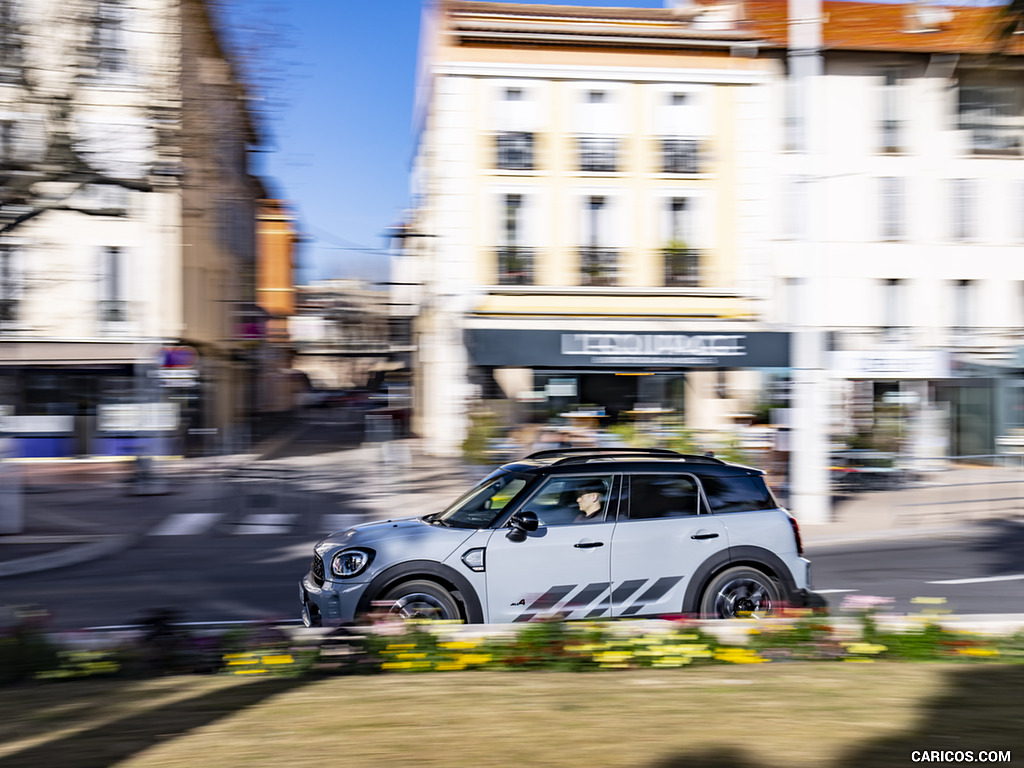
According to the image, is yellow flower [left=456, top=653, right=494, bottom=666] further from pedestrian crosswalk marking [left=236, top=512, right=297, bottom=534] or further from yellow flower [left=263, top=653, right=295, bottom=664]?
pedestrian crosswalk marking [left=236, top=512, right=297, bottom=534]

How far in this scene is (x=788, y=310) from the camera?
25.1 meters

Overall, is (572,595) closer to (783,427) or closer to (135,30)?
(135,30)

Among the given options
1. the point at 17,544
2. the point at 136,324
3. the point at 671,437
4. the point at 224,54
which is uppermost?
the point at 224,54

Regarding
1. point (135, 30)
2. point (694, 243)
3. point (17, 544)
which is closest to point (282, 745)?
point (135, 30)

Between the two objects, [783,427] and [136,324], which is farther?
[136,324]

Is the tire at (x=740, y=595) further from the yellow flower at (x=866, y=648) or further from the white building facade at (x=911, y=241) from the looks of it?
the white building facade at (x=911, y=241)

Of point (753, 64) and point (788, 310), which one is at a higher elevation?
point (753, 64)

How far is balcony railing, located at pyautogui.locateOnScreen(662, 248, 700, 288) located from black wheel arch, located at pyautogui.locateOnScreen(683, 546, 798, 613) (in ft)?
55.5

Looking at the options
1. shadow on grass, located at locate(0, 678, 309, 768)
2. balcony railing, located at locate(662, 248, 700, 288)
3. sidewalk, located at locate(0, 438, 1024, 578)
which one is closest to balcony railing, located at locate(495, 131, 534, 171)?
balcony railing, located at locate(662, 248, 700, 288)

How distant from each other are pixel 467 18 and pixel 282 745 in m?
23.0

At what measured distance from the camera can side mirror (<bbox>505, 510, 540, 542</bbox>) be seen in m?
6.89

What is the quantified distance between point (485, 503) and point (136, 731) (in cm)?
359

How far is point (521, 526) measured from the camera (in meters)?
6.90

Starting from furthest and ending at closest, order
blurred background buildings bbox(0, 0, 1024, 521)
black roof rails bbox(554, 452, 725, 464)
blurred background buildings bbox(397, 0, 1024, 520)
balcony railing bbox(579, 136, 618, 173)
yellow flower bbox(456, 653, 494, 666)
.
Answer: balcony railing bbox(579, 136, 618, 173) < blurred background buildings bbox(397, 0, 1024, 520) < blurred background buildings bbox(0, 0, 1024, 521) < black roof rails bbox(554, 452, 725, 464) < yellow flower bbox(456, 653, 494, 666)
